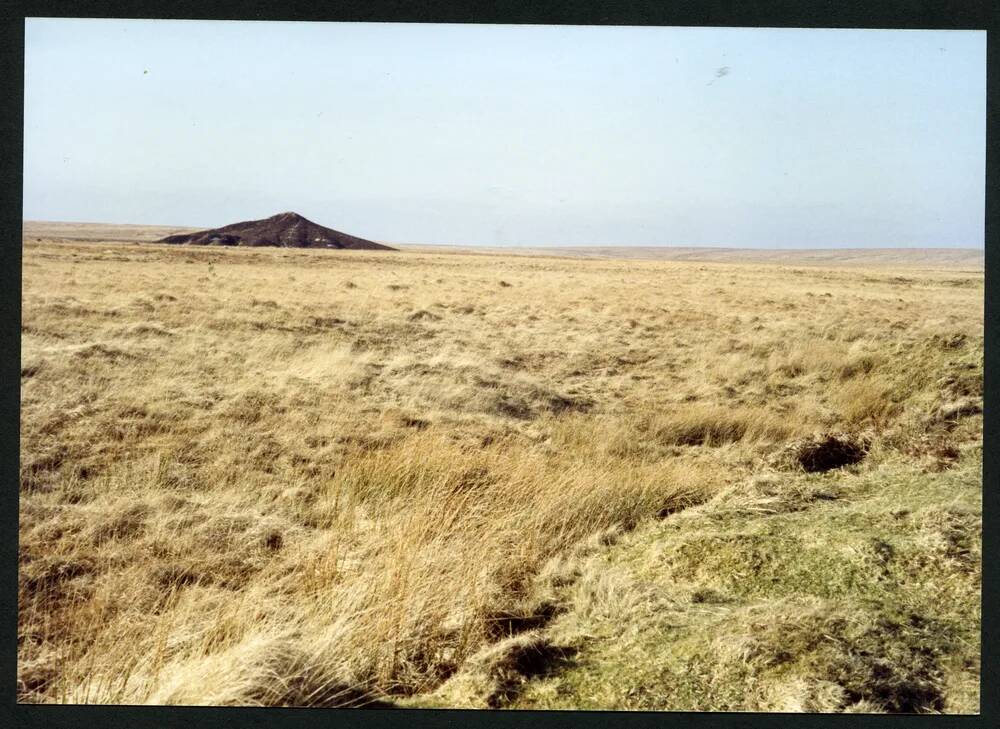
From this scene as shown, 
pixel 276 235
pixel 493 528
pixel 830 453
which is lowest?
pixel 493 528

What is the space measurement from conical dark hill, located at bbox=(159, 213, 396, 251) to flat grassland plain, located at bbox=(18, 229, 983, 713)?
47394 mm

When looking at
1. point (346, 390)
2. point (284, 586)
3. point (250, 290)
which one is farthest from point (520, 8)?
point (250, 290)

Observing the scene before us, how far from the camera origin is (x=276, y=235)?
208ft

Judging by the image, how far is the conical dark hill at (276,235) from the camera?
189ft

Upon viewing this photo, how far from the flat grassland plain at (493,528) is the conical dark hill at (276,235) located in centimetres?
4739

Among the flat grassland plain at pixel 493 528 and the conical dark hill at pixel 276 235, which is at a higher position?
the conical dark hill at pixel 276 235

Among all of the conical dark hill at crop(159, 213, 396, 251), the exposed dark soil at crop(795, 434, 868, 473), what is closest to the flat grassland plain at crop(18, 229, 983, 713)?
the exposed dark soil at crop(795, 434, 868, 473)

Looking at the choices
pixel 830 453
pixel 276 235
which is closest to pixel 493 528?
pixel 830 453

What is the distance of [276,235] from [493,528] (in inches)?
2415

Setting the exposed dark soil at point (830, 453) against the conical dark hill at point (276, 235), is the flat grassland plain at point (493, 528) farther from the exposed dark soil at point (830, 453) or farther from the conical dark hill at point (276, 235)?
the conical dark hill at point (276, 235)

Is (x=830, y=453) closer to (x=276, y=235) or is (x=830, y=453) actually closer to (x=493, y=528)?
(x=493, y=528)

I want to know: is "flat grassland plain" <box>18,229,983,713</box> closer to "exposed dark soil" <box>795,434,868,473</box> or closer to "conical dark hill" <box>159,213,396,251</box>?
"exposed dark soil" <box>795,434,868,473</box>

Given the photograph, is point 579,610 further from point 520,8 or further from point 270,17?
point 270,17

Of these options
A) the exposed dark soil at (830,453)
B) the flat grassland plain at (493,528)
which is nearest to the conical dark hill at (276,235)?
the flat grassland plain at (493,528)
